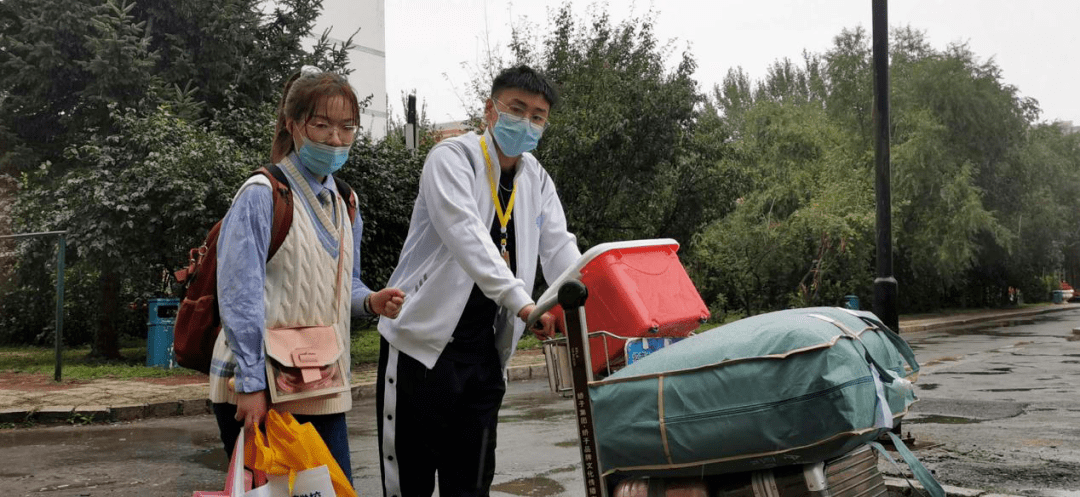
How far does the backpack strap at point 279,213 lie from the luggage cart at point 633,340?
2.66 ft

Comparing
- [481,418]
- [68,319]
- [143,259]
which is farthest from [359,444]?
[68,319]

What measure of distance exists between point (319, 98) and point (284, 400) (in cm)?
93

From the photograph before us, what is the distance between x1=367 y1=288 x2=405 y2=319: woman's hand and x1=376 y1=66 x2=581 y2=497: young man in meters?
0.07

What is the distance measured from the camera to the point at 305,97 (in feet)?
10.7

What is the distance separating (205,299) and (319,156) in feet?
1.82

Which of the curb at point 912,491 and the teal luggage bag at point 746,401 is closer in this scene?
the teal luggage bag at point 746,401

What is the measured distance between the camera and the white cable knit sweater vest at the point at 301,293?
9.96 feet

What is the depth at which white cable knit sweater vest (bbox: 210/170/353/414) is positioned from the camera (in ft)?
9.96

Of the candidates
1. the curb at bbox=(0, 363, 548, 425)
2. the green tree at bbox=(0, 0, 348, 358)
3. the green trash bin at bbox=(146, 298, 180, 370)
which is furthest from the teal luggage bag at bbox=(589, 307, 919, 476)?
the green trash bin at bbox=(146, 298, 180, 370)

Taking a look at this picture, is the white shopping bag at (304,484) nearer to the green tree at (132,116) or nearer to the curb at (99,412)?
the curb at (99,412)

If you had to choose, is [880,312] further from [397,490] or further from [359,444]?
[397,490]

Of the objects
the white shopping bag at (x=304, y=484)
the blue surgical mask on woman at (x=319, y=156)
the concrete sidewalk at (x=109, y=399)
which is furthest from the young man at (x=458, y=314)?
the concrete sidewalk at (x=109, y=399)

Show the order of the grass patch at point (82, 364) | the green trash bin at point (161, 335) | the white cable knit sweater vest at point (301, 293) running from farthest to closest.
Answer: the green trash bin at point (161, 335) < the grass patch at point (82, 364) < the white cable knit sweater vest at point (301, 293)

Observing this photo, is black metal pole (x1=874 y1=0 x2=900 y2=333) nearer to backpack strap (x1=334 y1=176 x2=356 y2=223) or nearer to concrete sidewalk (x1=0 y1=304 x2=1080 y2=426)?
backpack strap (x1=334 y1=176 x2=356 y2=223)
